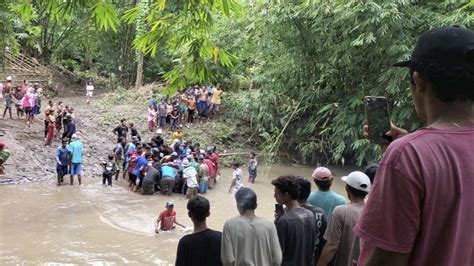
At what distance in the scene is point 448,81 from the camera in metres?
1.28

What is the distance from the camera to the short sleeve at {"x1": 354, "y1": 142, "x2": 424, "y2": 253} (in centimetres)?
117

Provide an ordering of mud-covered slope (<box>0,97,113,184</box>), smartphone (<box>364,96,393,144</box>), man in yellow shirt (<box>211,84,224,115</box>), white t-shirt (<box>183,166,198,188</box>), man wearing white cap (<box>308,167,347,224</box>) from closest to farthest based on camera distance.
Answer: smartphone (<box>364,96,393,144</box>), man wearing white cap (<box>308,167,347,224</box>), white t-shirt (<box>183,166,198,188</box>), mud-covered slope (<box>0,97,113,184</box>), man in yellow shirt (<box>211,84,224,115</box>)

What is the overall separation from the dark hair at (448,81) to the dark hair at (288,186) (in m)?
2.92

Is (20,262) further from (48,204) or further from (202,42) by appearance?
(202,42)

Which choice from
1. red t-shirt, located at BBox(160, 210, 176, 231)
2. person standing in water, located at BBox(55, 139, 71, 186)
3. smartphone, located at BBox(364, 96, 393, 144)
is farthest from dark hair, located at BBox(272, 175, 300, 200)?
person standing in water, located at BBox(55, 139, 71, 186)

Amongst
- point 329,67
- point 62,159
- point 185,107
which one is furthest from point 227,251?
point 185,107

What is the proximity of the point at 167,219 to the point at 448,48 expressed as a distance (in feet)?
30.2

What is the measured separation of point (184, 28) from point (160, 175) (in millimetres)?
10504

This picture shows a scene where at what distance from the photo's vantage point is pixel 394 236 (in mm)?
1182

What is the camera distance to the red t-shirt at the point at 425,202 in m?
1.17

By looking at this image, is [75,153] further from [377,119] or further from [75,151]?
[377,119]

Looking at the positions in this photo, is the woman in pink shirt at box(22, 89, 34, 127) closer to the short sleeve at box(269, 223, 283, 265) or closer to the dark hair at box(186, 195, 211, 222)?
the dark hair at box(186, 195, 211, 222)

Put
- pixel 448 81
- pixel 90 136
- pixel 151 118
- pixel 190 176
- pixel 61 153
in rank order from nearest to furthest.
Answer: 1. pixel 448 81
2. pixel 190 176
3. pixel 61 153
4. pixel 90 136
5. pixel 151 118

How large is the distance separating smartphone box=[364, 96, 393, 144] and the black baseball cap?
79cm
